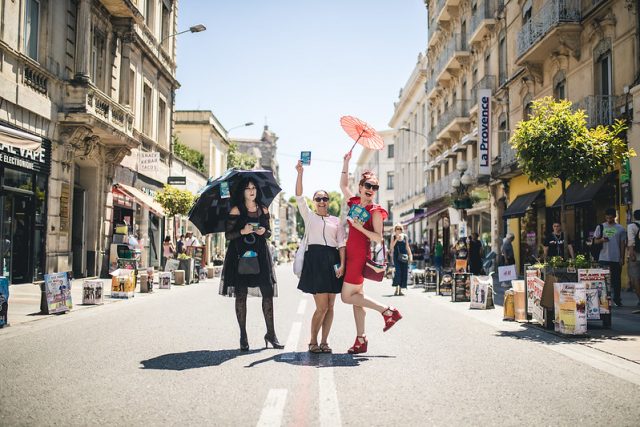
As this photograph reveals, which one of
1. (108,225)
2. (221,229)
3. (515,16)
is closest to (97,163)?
(108,225)

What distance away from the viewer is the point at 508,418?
162 inches

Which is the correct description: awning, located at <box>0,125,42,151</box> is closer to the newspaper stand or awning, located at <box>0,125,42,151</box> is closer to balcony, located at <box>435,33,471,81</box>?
the newspaper stand

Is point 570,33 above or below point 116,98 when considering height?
above

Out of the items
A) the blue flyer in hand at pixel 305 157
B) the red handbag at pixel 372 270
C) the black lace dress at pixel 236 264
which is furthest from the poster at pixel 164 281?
the red handbag at pixel 372 270

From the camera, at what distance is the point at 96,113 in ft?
61.7

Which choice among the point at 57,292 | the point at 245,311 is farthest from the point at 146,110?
the point at 245,311

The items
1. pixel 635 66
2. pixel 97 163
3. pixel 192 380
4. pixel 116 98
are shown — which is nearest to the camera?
pixel 192 380

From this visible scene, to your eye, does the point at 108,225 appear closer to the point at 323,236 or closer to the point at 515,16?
the point at 323,236

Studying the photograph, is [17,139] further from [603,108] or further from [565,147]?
[603,108]

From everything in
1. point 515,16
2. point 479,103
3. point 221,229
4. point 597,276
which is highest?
A: point 515,16

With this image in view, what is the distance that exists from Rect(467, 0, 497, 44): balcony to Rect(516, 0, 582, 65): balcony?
22.1ft

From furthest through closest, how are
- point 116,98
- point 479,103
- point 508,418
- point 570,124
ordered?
1. point 479,103
2. point 116,98
3. point 570,124
4. point 508,418

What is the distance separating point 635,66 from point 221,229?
13.6 metres

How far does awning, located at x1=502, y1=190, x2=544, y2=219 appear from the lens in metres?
22.7
